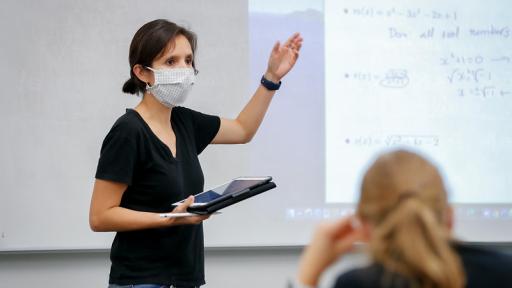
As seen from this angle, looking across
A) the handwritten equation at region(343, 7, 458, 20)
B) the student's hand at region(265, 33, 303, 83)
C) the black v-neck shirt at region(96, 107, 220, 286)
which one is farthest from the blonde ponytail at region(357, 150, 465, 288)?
the handwritten equation at region(343, 7, 458, 20)

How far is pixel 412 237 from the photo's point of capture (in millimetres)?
1141

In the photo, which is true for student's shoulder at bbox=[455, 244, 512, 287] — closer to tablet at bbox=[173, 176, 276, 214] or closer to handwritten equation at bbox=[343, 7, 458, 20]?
tablet at bbox=[173, 176, 276, 214]

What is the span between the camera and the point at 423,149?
11.4 ft

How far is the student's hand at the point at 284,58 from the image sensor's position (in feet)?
7.81

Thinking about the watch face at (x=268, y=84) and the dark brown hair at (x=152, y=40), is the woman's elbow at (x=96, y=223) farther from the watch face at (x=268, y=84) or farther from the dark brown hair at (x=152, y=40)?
the watch face at (x=268, y=84)

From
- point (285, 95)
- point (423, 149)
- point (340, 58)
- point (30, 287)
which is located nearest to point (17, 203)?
point (30, 287)

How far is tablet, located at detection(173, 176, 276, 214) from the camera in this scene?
2.00m

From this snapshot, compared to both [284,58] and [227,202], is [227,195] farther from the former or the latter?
[284,58]

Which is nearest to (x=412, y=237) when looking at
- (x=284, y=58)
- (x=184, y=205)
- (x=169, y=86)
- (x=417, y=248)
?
(x=417, y=248)

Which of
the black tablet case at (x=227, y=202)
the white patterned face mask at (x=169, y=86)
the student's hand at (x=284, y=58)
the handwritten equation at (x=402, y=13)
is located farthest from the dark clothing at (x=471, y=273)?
the handwritten equation at (x=402, y=13)

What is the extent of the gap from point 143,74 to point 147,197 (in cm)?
38

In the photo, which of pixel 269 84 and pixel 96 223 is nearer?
pixel 96 223

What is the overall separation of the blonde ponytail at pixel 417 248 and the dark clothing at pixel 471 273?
15 mm

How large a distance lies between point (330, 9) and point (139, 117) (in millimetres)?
1532
